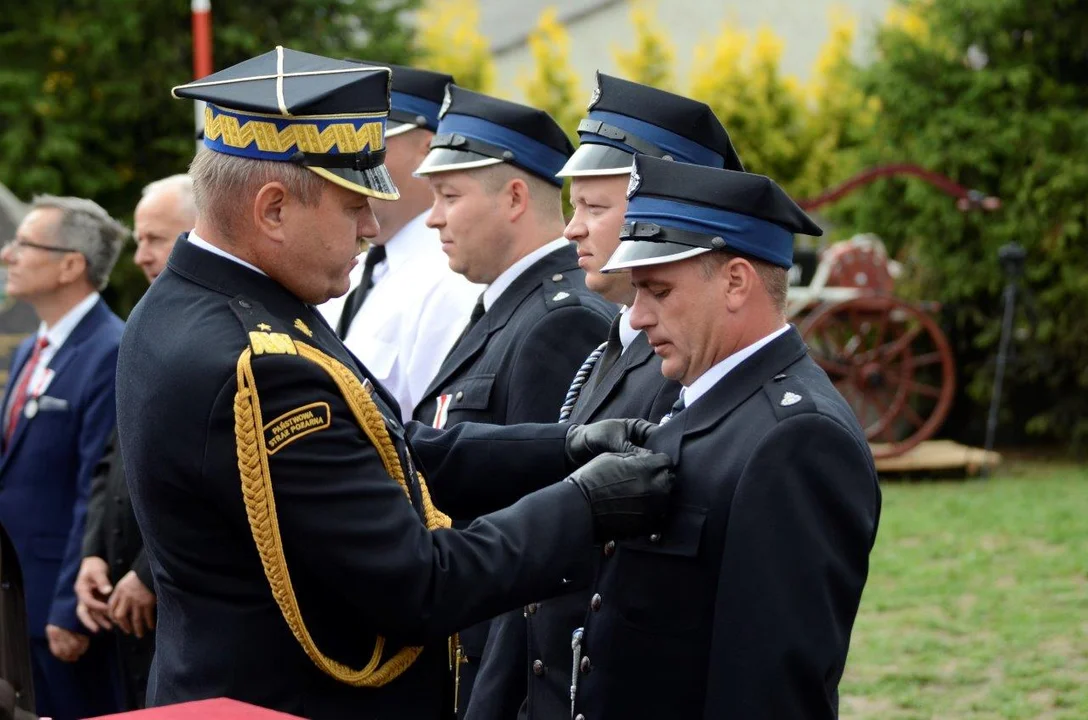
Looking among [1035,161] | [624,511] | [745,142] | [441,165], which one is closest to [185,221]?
[441,165]

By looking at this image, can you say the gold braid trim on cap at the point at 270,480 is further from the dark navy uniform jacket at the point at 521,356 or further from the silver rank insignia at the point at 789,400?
the dark navy uniform jacket at the point at 521,356

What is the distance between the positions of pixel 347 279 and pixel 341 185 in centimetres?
20

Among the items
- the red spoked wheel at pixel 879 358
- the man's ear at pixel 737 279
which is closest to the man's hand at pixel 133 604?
the man's ear at pixel 737 279

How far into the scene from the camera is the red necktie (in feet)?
17.3

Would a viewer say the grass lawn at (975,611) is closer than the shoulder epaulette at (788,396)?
No

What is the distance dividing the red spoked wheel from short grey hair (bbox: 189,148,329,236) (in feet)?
30.1

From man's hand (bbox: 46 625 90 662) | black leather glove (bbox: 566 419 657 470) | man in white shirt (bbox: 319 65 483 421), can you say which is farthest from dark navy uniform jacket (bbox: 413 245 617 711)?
man's hand (bbox: 46 625 90 662)

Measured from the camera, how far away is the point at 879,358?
464 inches

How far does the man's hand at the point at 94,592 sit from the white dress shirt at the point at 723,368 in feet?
8.55

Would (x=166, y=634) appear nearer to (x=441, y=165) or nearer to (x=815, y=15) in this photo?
(x=441, y=165)

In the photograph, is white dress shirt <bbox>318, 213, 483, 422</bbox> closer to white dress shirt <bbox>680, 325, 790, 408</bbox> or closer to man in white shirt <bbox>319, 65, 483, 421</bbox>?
man in white shirt <bbox>319, 65, 483, 421</bbox>

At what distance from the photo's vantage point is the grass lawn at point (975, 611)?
5.73 metres

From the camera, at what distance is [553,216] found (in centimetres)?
414

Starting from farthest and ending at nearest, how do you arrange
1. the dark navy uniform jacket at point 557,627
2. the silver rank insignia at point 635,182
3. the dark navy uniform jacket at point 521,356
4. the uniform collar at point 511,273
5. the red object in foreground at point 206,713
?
the uniform collar at point 511,273 < the dark navy uniform jacket at point 521,356 < the dark navy uniform jacket at point 557,627 < the silver rank insignia at point 635,182 < the red object in foreground at point 206,713
